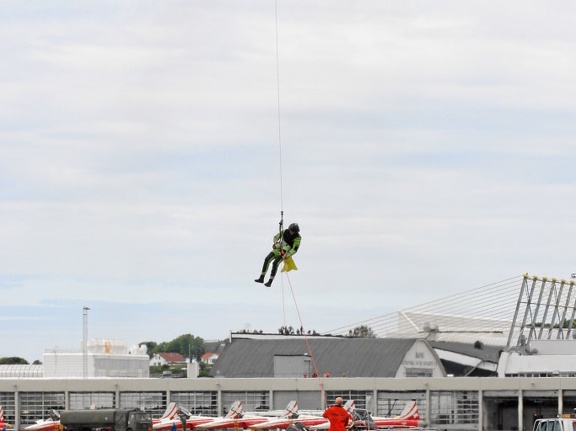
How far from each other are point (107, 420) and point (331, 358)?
33664mm

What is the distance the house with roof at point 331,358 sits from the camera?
10850 cm

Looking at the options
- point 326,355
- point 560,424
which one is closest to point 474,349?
point 326,355

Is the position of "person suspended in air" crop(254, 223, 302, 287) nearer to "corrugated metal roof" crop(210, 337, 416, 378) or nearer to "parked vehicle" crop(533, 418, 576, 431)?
"parked vehicle" crop(533, 418, 576, 431)

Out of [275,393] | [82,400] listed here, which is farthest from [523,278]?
[82,400]

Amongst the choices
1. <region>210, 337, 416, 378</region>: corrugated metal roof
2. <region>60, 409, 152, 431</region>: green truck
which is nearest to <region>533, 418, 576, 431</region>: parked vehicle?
<region>60, 409, 152, 431</region>: green truck

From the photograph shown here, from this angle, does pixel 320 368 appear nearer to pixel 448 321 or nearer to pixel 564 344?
pixel 564 344

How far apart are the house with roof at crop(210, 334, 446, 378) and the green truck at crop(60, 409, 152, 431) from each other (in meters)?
25.6

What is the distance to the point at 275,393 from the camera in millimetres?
101812

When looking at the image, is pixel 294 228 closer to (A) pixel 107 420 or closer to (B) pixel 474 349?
(A) pixel 107 420

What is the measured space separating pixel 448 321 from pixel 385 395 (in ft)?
135

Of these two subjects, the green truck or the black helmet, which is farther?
the green truck

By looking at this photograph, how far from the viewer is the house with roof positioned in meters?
108

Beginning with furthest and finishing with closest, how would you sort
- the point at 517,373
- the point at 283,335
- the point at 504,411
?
the point at 283,335 → the point at 517,373 → the point at 504,411

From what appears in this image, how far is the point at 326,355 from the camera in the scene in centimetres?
11262
